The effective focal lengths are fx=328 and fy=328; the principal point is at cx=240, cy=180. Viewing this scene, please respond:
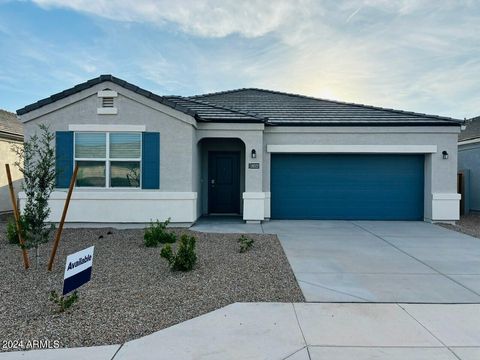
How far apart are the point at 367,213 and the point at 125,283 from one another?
9.59 m

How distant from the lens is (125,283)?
208 inches

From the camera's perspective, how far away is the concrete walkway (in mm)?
5016

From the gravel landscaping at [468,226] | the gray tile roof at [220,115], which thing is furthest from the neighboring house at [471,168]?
the gray tile roof at [220,115]

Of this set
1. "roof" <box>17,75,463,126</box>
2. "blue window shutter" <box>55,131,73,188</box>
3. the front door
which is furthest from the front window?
the front door

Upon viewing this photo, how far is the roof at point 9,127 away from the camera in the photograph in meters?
14.3

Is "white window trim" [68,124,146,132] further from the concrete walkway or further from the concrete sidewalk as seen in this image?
the concrete sidewalk

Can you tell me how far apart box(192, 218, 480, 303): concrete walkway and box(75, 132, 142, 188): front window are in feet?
9.07

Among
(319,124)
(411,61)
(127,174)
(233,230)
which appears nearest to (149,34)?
(127,174)

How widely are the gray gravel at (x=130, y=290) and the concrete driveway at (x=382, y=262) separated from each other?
0.56 m

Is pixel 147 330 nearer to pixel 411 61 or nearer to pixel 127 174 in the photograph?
pixel 127 174

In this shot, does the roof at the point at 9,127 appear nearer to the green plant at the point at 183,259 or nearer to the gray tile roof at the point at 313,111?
the gray tile roof at the point at 313,111

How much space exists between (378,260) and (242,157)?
23.4 ft

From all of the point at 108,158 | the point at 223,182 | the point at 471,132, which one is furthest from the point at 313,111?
the point at 471,132

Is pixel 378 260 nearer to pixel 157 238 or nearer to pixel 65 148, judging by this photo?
pixel 157 238
